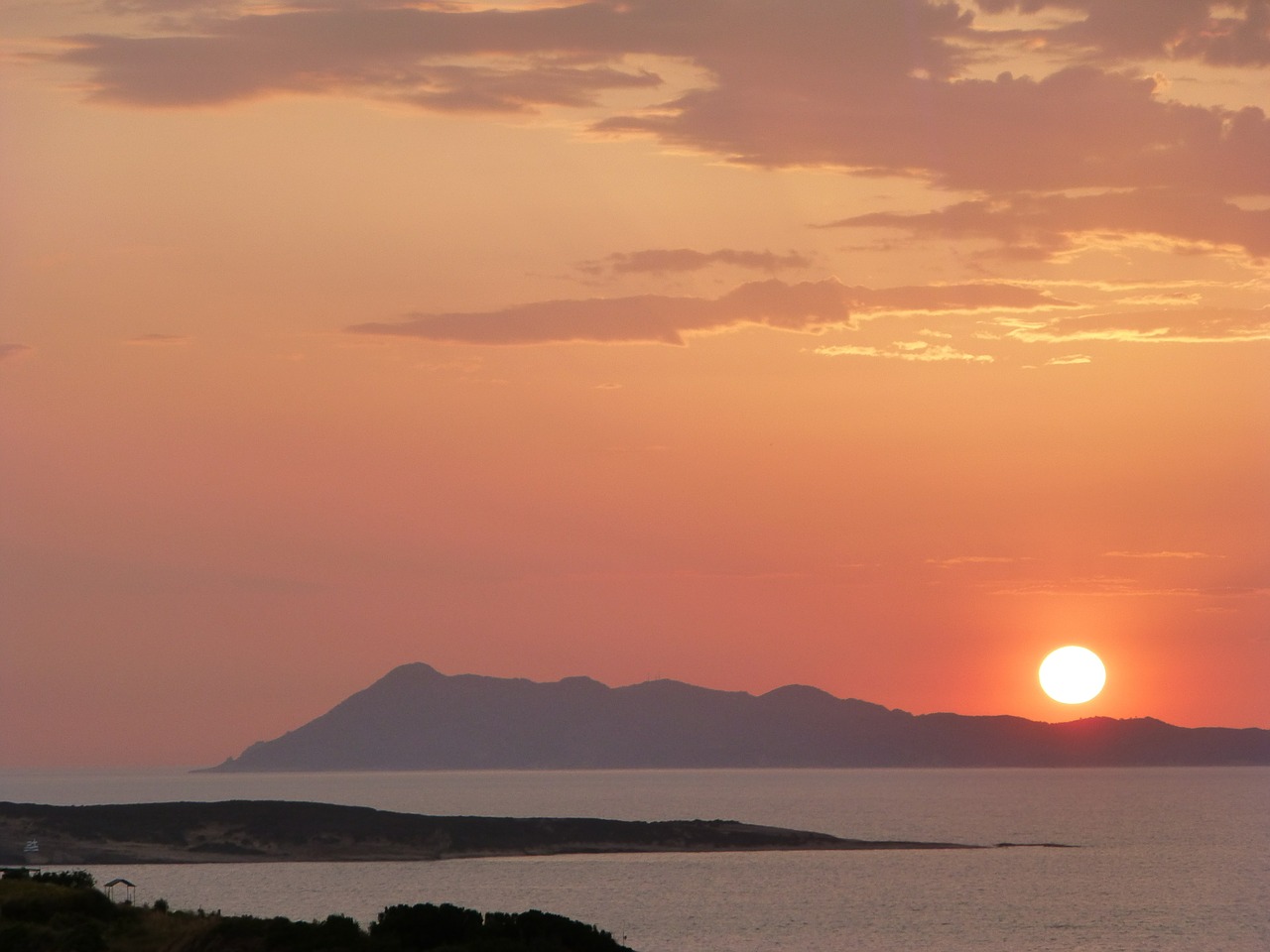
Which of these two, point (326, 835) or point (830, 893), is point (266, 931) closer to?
point (830, 893)

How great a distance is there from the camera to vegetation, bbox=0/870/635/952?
45875 millimetres

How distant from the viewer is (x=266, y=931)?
4703 centimetres

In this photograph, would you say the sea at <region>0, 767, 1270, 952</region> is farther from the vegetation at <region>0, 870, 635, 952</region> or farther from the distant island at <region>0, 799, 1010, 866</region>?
the vegetation at <region>0, 870, 635, 952</region>

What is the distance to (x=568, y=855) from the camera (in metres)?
141

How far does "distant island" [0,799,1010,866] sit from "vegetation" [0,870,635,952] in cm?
8028

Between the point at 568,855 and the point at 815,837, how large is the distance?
25.3m

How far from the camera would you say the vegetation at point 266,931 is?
45875 mm

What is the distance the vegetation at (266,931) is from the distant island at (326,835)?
80282 millimetres

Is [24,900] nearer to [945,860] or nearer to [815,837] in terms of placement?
[945,860]

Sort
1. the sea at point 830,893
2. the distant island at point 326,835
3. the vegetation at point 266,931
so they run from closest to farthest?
1. the vegetation at point 266,931
2. the sea at point 830,893
3. the distant island at point 326,835

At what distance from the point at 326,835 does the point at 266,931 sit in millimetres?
97472

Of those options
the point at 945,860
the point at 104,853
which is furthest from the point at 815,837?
the point at 104,853

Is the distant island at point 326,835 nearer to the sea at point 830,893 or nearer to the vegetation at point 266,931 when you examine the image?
the sea at point 830,893

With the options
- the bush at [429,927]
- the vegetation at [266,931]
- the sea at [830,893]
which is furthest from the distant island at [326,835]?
the bush at [429,927]
